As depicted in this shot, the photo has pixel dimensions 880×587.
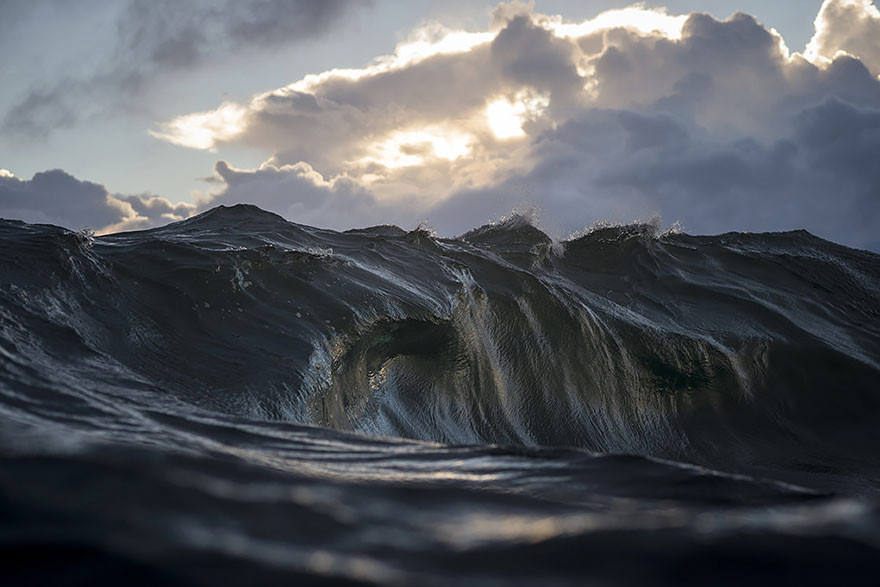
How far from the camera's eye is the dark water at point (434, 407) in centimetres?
97

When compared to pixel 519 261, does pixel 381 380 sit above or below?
below

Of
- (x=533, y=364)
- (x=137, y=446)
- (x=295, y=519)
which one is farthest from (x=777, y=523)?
(x=533, y=364)

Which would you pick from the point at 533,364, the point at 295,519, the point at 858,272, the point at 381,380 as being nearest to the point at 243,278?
the point at 381,380

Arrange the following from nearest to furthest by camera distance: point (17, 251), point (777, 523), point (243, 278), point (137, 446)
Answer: point (777, 523), point (137, 446), point (17, 251), point (243, 278)

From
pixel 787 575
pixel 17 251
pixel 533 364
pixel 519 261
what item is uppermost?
pixel 519 261

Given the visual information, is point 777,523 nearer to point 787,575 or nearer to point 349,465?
point 787,575

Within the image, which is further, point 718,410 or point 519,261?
point 519,261

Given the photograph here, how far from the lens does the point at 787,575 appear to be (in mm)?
898

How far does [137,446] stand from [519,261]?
654 centimetres

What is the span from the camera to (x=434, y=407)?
519 cm

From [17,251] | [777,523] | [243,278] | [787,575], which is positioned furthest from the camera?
[243,278]

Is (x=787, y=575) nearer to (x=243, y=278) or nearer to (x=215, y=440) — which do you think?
(x=215, y=440)

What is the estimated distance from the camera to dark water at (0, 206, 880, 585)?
0.97 meters

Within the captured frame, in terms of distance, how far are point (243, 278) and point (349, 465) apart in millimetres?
3674
